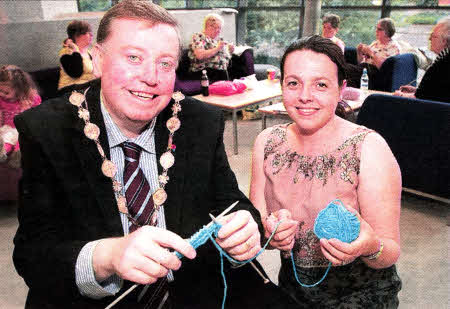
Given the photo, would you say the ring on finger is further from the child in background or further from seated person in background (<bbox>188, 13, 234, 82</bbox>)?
seated person in background (<bbox>188, 13, 234, 82</bbox>)

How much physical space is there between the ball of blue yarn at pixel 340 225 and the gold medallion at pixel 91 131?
2.40 feet

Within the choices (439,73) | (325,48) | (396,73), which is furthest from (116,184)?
(396,73)

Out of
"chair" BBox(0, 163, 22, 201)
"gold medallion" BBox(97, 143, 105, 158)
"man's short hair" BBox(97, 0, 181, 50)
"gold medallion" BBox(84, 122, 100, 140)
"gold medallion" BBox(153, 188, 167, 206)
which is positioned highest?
"man's short hair" BBox(97, 0, 181, 50)

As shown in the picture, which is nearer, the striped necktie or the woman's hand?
the striped necktie

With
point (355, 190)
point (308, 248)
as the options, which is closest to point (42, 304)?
point (308, 248)

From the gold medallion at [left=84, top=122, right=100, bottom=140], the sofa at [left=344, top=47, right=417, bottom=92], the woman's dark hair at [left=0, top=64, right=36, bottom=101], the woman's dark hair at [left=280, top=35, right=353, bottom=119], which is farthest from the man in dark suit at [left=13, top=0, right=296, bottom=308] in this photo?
the sofa at [left=344, top=47, right=417, bottom=92]

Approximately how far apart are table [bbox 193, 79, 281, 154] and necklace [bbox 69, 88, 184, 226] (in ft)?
9.67

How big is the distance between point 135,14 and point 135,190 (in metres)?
0.52

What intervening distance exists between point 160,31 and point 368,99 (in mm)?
2568

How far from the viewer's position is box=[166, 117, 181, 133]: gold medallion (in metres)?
1.33

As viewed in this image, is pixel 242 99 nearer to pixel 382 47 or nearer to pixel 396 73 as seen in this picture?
pixel 396 73

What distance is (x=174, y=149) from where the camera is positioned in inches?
51.5

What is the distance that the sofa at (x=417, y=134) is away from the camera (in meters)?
3.01

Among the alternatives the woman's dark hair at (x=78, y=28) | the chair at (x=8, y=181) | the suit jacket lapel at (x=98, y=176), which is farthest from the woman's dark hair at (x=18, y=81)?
the suit jacket lapel at (x=98, y=176)
